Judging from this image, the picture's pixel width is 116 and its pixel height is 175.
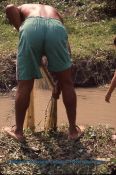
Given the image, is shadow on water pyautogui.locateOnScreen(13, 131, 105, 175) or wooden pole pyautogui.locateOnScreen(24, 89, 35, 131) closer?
shadow on water pyautogui.locateOnScreen(13, 131, 105, 175)

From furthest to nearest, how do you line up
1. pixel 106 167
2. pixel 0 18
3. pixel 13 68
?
1. pixel 0 18
2. pixel 13 68
3. pixel 106 167

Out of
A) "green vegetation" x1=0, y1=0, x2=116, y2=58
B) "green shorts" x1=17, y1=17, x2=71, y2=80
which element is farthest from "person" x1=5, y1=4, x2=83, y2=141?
"green vegetation" x1=0, y1=0, x2=116, y2=58

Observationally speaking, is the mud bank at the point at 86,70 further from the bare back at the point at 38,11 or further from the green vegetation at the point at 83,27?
the bare back at the point at 38,11

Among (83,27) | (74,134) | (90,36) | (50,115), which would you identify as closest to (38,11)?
(50,115)

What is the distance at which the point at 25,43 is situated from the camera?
4363 mm

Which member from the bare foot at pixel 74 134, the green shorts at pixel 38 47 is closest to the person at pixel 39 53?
the green shorts at pixel 38 47

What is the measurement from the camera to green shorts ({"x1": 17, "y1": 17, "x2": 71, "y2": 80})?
4.36 m

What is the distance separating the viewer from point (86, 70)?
8.70 m

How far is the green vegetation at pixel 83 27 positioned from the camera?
960 cm

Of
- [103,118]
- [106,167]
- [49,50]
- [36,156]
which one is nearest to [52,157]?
[36,156]

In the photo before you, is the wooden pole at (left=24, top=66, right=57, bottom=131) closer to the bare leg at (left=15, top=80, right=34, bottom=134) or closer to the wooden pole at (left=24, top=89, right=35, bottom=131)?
the wooden pole at (left=24, top=89, right=35, bottom=131)

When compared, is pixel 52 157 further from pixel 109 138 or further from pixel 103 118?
pixel 103 118

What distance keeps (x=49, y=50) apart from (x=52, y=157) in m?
1.02

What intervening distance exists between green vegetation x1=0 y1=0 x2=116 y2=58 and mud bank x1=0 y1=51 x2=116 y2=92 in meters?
0.22
